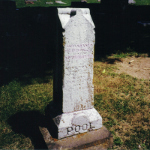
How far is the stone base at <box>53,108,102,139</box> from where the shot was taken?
2.92 metres

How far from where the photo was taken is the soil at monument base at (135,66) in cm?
618

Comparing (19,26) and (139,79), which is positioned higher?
(19,26)

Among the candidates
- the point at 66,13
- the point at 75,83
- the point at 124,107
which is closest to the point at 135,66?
the point at 124,107

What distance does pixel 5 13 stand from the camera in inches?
372

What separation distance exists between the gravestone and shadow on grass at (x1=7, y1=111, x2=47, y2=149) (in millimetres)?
604

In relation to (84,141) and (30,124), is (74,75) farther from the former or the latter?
(30,124)

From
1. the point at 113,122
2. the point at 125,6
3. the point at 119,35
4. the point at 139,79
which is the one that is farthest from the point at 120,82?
the point at 125,6

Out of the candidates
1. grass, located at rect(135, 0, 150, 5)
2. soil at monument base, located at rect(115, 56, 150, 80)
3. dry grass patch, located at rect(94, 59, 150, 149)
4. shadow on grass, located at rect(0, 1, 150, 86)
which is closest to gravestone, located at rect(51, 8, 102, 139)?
dry grass patch, located at rect(94, 59, 150, 149)

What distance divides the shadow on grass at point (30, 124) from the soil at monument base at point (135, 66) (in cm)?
348

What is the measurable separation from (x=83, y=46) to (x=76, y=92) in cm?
74

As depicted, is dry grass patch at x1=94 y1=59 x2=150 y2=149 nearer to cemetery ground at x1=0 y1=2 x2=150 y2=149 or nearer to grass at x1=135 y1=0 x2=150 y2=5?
cemetery ground at x1=0 y1=2 x2=150 y2=149

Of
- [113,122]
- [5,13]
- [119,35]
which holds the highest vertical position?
[5,13]

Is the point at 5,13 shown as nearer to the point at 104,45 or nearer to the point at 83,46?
the point at 104,45

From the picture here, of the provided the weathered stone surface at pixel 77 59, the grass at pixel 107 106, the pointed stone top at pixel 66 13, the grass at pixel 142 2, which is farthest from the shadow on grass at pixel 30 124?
the grass at pixel 142 2
